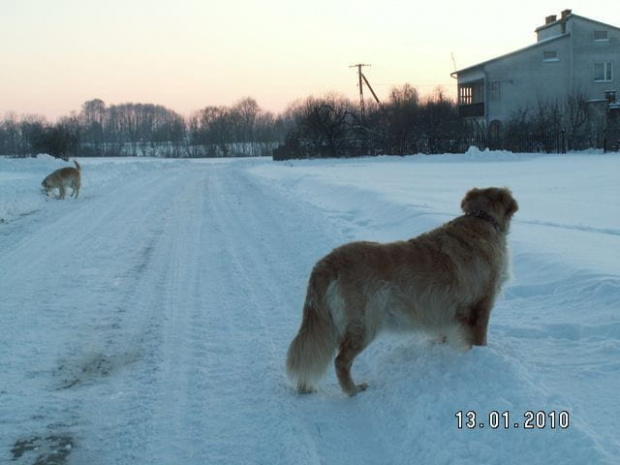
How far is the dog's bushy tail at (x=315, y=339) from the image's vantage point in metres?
4.16

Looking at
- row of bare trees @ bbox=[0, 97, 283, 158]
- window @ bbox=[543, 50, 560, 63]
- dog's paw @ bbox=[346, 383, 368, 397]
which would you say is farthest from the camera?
row of bare trees @ bbox=[0, 97, 283, 158]

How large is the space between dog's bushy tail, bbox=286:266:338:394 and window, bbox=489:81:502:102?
49.0m

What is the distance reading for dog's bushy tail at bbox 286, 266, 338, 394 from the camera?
13.6 ft

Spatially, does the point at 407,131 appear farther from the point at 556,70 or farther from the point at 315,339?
the point at 315,339

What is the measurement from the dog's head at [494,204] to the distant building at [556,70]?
148 feet

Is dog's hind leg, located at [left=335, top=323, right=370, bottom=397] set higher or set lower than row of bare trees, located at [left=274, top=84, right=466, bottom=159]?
lower

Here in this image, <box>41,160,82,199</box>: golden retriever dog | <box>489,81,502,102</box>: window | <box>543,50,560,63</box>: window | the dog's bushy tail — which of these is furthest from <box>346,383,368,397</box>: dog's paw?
<box>543,50,560,63</box>: window

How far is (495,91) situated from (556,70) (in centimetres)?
529

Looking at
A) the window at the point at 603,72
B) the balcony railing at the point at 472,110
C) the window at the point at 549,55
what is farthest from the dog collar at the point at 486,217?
the window at the point at 603,72

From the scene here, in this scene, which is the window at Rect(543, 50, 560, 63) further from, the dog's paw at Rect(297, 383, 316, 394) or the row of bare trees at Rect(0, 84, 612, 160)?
the dog's paw at Rect(297, 383, 316, 394)
